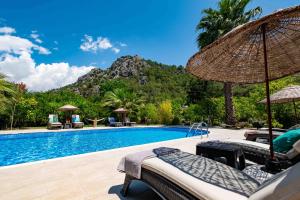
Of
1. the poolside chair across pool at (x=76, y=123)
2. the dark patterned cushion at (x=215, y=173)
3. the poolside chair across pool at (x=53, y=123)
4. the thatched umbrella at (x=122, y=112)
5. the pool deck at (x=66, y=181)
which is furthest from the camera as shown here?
the thatched umbrella at (x=122, y=112)

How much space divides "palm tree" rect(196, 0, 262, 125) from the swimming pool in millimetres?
4048

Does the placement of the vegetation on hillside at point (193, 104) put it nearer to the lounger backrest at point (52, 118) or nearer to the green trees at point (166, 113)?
the green trees at point (166, 113)

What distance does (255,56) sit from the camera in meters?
3.27

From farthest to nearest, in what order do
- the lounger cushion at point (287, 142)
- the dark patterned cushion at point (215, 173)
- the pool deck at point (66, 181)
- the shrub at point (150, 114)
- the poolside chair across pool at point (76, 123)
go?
1. the shrub at point (150, 114)
2. the poolside chair across pool at point (76, 123)
3. the lounger cushion at point (287, 142)
4. the pool deck at point (66, 181)
5. the dark patterned cushion at point (215, 173)

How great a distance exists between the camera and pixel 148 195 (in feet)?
9.88

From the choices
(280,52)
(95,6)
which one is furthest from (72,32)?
(280,52)

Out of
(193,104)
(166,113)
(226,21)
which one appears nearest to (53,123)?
(166,113)

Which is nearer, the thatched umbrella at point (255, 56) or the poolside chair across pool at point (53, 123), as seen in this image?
the thatched umbrella at point (255, 56)

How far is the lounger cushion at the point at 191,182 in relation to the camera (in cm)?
159

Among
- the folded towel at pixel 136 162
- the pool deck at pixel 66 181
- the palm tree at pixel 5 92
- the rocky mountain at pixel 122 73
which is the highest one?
the rocky mountain at pixel 122 73

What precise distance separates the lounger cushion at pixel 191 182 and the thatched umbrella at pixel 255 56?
3.95ft

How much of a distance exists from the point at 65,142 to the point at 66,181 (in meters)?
8.73

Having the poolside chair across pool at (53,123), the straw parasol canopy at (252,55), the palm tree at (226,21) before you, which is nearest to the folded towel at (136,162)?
the straw parasol canopy at (252,55)

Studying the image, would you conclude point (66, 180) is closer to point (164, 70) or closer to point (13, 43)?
point (13, 43)
